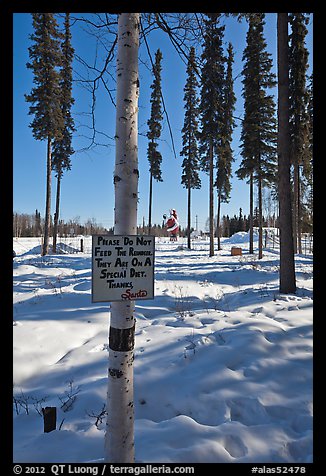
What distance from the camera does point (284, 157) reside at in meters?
6.71

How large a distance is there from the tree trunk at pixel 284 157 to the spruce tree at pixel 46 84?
1456 cm

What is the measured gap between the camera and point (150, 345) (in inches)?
156

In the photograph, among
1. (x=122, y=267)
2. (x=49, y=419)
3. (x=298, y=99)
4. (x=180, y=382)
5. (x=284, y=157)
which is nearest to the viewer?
(x=122, y=267)

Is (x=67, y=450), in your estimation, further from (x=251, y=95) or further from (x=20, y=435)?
(x=251, y=95)

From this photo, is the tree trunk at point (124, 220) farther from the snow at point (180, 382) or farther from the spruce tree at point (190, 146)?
the spruce tree at point (190, 146)
